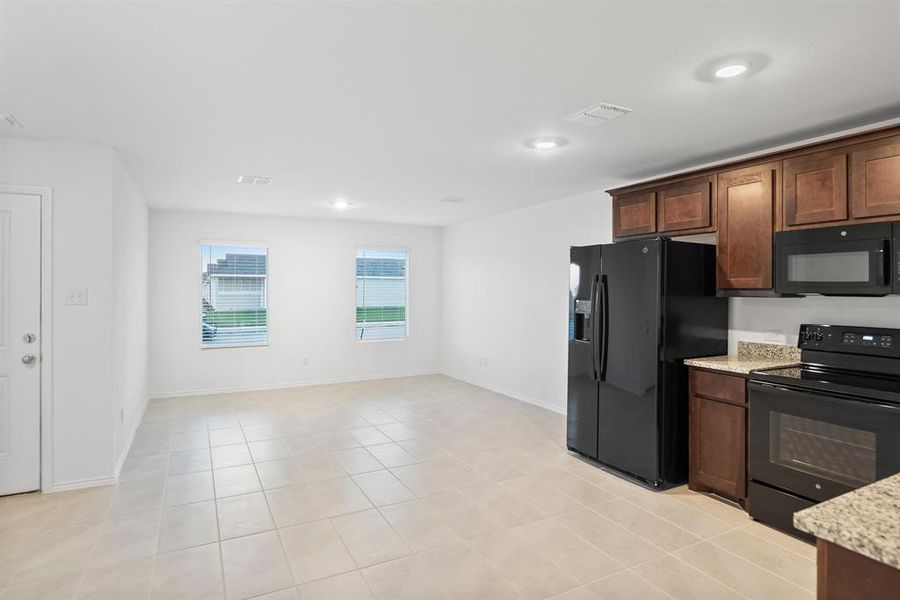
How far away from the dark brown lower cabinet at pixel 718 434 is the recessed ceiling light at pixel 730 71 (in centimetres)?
181

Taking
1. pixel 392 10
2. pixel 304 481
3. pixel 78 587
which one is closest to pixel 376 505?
pixel 304 481

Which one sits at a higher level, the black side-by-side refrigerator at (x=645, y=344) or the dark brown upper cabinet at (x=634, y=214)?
the dark brown upper cabinet at (x=634, y=214)

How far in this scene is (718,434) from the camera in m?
3.34

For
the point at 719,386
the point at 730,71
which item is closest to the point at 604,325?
the point at 719,386

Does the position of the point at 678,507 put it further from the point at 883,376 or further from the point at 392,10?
the point at 392,10

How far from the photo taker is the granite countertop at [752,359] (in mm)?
3266

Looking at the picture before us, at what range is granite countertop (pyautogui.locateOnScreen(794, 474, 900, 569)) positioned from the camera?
939 mm

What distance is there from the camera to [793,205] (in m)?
3.15

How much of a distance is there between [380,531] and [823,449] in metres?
2.49

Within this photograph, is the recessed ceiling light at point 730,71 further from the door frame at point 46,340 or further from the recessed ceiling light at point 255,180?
the door frame at point 46,340

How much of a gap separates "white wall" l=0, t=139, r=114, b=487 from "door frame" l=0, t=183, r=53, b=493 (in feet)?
0.08

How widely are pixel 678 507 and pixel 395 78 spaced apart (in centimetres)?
308

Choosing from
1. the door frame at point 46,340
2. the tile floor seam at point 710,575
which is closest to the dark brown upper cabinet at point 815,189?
the tile floor seam at point 710,575

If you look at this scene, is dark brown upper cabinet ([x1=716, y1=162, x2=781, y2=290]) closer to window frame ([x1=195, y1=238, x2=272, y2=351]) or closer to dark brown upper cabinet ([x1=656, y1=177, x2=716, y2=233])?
dark brown upper cabinet ([x1=656, y1=177, x2=716, y2=233])
